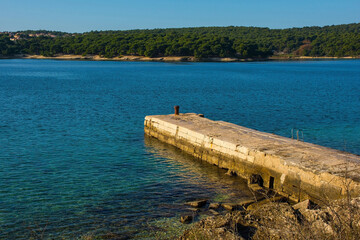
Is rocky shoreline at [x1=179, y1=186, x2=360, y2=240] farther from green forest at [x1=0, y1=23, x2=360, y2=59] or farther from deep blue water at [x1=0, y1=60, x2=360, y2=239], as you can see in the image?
green forest at [x1=0, y1=23, x2=360, y2=59]

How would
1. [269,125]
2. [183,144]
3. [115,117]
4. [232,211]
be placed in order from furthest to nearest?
[115,117] < [269,125] < [183,144] < [232,211]

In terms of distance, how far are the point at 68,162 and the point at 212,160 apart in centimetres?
607

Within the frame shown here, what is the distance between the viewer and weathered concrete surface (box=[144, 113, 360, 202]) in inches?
448

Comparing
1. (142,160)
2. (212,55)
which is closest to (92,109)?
(142,160)

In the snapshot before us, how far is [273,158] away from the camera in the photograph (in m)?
13.4

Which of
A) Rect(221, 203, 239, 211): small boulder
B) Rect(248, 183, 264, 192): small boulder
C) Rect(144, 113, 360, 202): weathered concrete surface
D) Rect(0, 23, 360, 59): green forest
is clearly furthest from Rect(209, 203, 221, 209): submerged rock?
Rect(0, 23, 360, 59): green forest

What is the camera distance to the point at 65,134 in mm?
21891

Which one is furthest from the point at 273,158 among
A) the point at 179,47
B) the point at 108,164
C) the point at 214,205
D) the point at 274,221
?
the point at 179,47

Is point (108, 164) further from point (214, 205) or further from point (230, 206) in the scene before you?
point (230, 206)

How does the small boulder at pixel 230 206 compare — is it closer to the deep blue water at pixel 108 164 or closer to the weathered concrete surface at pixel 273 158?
the deep blue water at pixel 108 164

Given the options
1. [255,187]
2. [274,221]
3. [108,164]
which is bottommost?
[108,164]

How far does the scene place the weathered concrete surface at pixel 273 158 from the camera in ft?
37.4

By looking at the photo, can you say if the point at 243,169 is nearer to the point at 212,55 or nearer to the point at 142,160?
the point at 142,160

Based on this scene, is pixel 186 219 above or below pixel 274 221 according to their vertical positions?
below
